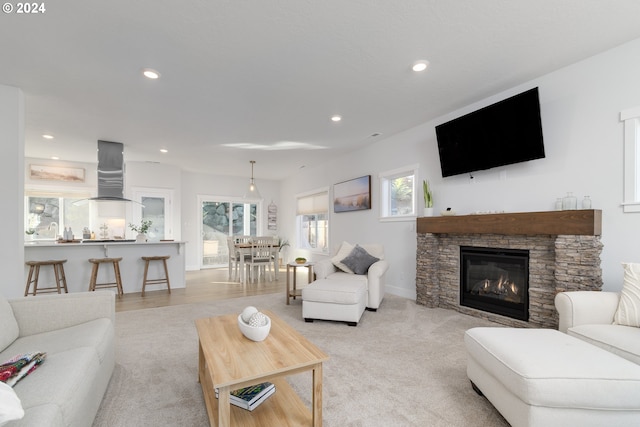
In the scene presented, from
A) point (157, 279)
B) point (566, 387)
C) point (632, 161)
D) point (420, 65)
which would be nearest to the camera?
point (566, 387)

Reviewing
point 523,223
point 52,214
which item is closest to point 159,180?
point 52,214

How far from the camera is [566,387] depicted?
1.38 metres

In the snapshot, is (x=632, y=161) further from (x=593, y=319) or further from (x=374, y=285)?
(x=374, y=285)

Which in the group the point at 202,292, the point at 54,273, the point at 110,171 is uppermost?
the point at 110,171

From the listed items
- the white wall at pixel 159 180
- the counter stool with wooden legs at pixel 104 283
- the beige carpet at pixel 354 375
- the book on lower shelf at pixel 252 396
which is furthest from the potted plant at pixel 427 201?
the white wall at pixel 159 180

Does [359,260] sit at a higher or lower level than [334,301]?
higher

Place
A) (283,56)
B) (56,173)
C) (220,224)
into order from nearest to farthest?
(283,56), (56,173), (220,224)

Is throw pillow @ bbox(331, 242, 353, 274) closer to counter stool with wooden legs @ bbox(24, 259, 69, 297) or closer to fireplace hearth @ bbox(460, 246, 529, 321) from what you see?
fireplace hearth @ bbox(460, 246, 529, 321)

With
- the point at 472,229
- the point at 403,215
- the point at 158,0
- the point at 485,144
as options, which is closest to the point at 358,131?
the point at 403,215

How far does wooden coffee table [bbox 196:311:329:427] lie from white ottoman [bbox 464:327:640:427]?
97 cm

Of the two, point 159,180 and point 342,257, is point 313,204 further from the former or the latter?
point 159,180

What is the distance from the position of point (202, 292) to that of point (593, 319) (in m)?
4.98

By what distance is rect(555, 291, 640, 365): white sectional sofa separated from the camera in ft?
5.91

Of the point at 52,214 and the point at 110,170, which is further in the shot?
the point at 52,214
